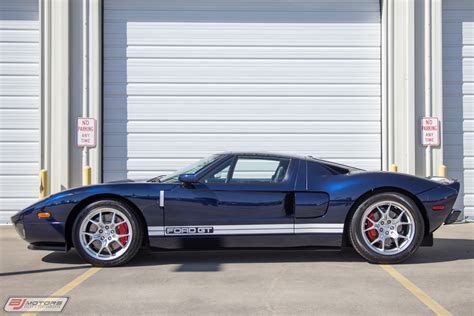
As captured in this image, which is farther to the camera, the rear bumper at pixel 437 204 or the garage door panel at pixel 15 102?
the garage door panel at pixel 15 102

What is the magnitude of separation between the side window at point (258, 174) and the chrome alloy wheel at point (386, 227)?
971 millimetres

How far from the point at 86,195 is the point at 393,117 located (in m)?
6.04

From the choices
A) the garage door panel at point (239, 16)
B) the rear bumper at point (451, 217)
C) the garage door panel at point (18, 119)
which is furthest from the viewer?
the garage door panel at point (239, 16)

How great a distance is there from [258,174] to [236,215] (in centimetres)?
99

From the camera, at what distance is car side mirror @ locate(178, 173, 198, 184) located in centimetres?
579

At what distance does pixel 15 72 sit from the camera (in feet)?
33.0

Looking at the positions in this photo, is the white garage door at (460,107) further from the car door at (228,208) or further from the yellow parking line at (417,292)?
the car door at (228,208)

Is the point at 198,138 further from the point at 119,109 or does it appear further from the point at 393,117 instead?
the point at 393,117

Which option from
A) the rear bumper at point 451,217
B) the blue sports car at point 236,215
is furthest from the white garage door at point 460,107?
the blue sports car at point 236,215

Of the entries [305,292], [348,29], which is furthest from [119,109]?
[305,292]

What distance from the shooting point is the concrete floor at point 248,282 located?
4305mm

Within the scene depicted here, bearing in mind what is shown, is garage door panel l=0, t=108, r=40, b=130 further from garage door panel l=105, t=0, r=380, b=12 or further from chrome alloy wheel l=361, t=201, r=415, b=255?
chrome alloy wheel l=361, t=201, r=415, b=255

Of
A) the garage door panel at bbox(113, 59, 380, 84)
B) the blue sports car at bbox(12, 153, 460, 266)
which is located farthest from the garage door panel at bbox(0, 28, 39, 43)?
the blue sports car at bbox(12, 153, 460, 266)

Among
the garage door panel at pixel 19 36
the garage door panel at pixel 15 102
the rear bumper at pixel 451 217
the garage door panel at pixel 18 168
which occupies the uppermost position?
the garage door panel at pixel 19 36
